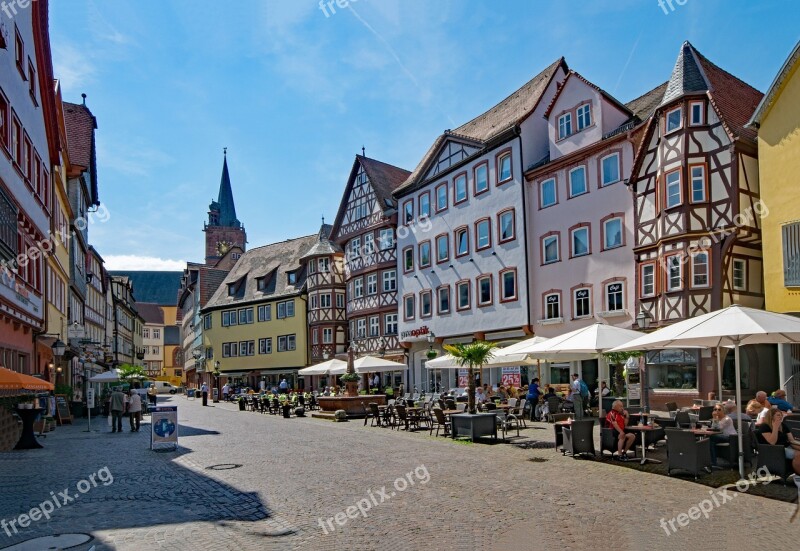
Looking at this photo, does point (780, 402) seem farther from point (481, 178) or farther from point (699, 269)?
point (481, 178)

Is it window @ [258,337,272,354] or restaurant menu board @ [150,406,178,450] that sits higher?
window @ [258,337,272,354]

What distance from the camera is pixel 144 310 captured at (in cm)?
12669

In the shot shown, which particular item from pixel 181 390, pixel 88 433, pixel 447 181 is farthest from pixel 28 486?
pixel 181 390

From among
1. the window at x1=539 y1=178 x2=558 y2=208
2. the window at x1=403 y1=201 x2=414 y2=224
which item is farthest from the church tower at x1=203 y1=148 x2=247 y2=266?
the window at x1=539 y1=178 x2=558 y2=208

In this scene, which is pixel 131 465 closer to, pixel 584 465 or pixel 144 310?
pixel 584 465

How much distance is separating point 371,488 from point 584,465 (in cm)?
440

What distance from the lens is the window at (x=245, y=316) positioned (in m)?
62.2

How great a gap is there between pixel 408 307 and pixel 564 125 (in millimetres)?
15412

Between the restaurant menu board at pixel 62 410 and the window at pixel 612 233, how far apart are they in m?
23.2

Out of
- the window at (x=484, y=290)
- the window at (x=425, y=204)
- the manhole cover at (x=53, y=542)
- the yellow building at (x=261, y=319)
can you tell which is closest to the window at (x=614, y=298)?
the window at (x=484, y=290)

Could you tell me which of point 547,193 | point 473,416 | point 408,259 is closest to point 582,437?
point 473,416

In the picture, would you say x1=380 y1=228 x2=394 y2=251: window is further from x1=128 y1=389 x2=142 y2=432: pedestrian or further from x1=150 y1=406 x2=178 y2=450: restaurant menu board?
x1=150 y1=406 x2=178 y2=450: restaurant menu board

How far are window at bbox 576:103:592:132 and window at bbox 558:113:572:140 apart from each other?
1.83ft

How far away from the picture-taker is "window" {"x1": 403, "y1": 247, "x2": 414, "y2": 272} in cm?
4353
